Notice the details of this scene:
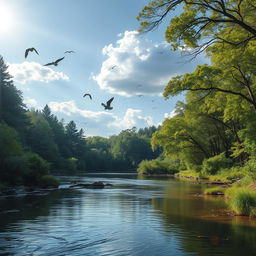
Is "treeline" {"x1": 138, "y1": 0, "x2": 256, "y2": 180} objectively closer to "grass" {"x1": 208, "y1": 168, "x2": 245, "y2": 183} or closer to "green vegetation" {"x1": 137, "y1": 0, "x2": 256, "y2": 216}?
"green vegetation" {"x1": 137, "y1": 0, "x2": 256, "y2": 216}

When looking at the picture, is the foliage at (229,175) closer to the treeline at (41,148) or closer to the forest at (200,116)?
the forest at (200,116)

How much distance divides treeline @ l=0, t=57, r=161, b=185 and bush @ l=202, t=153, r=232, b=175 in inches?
967

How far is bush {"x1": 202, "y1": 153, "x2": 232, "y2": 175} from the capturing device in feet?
167

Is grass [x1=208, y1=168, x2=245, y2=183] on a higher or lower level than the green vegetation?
lower

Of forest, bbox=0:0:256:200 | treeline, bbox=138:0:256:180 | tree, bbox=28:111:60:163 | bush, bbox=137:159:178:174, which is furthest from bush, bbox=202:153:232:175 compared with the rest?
tree, bbox=28:111:60:163

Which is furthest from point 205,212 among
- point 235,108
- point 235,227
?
point 235,108

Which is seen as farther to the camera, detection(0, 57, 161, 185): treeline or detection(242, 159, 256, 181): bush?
detection(0, 57, 161, 185): treeline

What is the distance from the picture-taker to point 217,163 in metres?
51.6

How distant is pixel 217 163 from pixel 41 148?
55784 mm

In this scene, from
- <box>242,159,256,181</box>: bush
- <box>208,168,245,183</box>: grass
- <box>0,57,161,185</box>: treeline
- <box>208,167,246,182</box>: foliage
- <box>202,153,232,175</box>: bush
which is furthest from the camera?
<box>202,153,232,175</box>: bush

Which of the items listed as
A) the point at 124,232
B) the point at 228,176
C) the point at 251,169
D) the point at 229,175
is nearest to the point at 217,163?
the point at 229,175

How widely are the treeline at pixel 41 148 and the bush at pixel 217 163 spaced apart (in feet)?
80.6

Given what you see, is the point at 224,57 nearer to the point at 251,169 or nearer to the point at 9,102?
the point at 251,169

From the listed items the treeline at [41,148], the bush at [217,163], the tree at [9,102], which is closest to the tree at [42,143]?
the treeline at [41,148]
